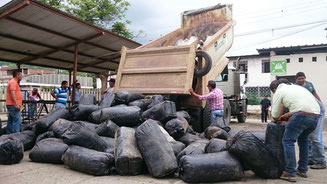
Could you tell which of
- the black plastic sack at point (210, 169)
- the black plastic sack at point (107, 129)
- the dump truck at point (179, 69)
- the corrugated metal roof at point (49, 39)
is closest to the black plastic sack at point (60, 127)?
the black plastic sack at point (107, 129)

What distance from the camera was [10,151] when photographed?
13.8 feet

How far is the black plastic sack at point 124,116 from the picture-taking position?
197 inches

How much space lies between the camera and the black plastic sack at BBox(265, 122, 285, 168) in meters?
3.83

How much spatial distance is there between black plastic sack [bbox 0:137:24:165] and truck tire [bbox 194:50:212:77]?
3.59 metres

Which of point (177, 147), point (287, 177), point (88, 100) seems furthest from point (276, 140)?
point (88, 100)

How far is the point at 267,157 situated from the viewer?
363 centimetres

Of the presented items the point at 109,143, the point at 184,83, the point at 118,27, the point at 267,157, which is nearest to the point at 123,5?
the point at 118,27

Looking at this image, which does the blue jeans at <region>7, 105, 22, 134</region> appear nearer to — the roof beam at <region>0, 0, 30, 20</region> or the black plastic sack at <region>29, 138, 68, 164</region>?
the black plastic sack at <region>29, 138, 68, 164</region>

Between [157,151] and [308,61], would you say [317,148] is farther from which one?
[308,61]

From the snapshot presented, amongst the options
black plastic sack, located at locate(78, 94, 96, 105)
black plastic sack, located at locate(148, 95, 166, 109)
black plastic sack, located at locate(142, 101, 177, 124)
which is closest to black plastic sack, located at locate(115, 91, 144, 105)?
black plastic sack, located at locate(148, 95, 166, 109)

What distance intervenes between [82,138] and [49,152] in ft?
2.02

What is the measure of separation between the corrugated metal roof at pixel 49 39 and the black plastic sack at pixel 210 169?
4286 mm

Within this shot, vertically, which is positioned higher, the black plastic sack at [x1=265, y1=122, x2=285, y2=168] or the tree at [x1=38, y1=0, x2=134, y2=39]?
the tree at [x1=38, y1=0, x2=134, y2=39]

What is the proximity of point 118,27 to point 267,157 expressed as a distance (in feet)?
51.1
